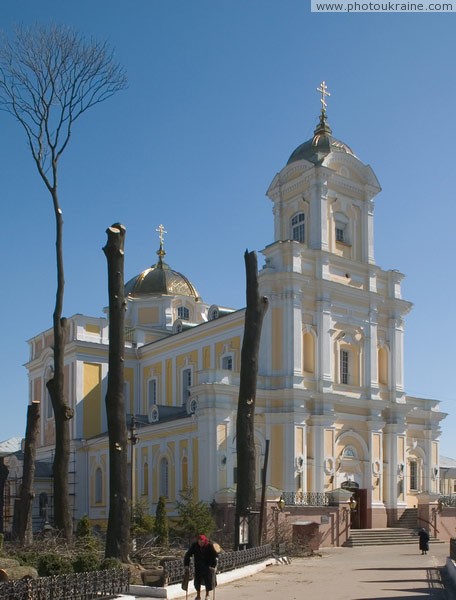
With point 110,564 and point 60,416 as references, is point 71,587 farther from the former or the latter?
point 60,416

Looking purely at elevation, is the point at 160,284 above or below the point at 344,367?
above

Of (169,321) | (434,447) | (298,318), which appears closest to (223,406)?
(298,318)

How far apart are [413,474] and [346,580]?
25.0m

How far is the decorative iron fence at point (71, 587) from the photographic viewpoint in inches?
495

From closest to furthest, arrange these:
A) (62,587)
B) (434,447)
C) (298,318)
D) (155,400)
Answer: (62,587), (298,318), (434,447), (155,400)

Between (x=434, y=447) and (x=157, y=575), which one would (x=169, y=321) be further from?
(x=157, y=575)

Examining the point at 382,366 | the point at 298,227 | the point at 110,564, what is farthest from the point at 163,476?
the point at 110,564

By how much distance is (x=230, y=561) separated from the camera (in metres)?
19.0

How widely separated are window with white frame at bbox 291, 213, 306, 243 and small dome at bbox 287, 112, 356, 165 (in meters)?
2.74

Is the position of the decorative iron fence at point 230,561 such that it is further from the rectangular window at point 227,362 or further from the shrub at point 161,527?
the rectangular window at point 227,362

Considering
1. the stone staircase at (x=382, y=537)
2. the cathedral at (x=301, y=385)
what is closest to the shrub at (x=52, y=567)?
the cathedral at (x=301, y=385)

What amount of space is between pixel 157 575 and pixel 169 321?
36597mm

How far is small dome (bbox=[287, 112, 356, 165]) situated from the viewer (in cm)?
4103

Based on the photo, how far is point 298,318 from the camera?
37500 millimetres
